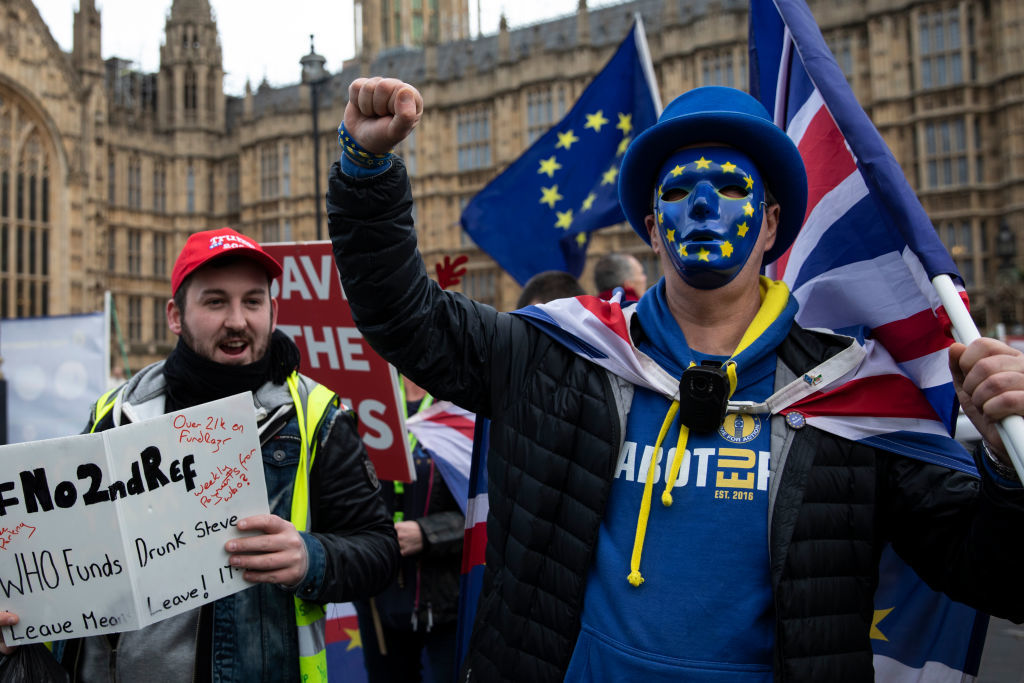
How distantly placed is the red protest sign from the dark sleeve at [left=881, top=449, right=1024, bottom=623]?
1.81m

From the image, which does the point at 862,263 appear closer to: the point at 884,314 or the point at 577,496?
the point at 884,314

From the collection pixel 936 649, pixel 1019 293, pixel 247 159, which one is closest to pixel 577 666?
pixel 936 649

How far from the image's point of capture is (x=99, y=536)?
5.43 feet

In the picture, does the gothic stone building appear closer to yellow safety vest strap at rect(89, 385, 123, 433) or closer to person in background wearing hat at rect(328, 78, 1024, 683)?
yellow safety vest strap at rect(89, 385, 123, 433)

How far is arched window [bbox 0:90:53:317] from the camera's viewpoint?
28172 millimetres

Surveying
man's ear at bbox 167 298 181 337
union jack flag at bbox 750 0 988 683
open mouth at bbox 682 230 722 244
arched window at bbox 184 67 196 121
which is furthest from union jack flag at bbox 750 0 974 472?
arched window at bbox 184 67 196 121

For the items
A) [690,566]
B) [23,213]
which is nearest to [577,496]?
[690,566]

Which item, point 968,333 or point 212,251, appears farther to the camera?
point 212,251

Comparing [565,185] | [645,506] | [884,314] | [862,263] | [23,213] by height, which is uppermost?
[23,213]

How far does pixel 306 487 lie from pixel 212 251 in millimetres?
620

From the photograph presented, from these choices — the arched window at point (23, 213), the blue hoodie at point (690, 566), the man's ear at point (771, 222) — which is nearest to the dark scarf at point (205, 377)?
the blue hoodie at point (690, 566)

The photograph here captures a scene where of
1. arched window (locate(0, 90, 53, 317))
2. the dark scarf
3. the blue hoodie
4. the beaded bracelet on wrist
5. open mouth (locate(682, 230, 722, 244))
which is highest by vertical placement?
arched window (locate(0, 90, 53, 317))

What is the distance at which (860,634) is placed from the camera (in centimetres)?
143

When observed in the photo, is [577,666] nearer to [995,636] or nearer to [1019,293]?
[995,636]
